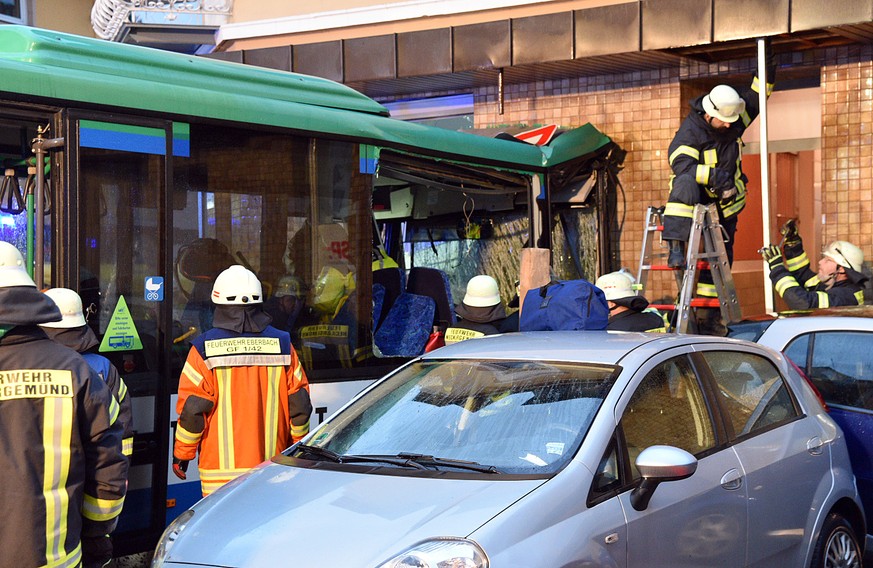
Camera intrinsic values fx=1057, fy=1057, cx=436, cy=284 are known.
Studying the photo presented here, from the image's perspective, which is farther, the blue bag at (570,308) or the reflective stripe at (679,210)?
the reflective stripe at (679,210)

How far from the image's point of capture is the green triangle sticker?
5434 mm

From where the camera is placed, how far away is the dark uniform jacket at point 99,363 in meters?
4.89

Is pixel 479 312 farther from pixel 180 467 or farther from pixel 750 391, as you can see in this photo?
pixel 750 391

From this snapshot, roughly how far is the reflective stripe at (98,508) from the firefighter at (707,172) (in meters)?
5.96

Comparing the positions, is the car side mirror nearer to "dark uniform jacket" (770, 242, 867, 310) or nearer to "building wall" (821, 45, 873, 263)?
"dark uniform jacket" (770, 242, 867, 310)

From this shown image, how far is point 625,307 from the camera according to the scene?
7164mm

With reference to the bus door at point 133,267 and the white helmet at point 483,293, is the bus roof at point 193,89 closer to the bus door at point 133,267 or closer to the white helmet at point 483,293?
the bus door at point 133,267

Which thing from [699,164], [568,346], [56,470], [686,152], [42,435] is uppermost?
[686,152]

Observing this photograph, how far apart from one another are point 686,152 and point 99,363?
5.65 metres

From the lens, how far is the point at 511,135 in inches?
374

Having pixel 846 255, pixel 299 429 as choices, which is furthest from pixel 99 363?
pixel 846 255

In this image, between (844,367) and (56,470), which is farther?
(844,367)

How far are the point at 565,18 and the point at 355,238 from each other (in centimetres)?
441

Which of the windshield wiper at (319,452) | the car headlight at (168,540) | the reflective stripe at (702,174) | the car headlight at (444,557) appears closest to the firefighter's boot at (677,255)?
the reflective stripe at (702,174)
